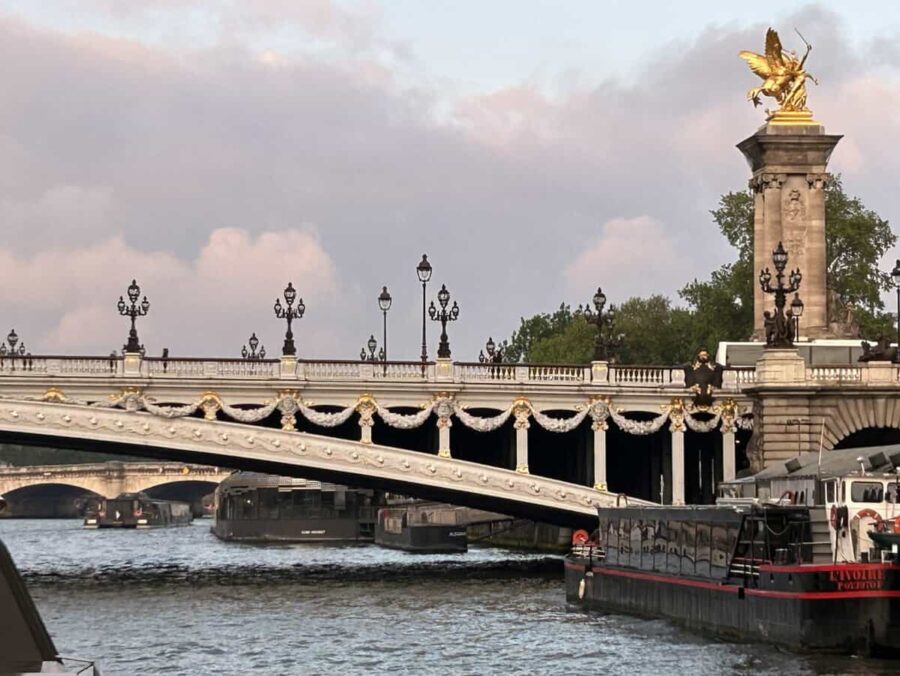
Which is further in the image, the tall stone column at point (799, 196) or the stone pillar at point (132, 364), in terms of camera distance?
the tall stone column at point (799, 196)

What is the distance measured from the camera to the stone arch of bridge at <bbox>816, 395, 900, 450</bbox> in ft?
218

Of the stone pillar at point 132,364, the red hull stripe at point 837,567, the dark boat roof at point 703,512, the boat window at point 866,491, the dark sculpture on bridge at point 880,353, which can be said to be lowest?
the red hull stripe at point 837,567

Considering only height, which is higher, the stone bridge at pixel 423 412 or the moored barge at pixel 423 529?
the stone bridge at pixel 423 412

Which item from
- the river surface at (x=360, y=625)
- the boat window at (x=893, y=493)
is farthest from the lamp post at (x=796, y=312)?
the boat window at (x=893, y=493)

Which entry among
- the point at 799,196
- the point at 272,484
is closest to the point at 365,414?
the point at 799,196

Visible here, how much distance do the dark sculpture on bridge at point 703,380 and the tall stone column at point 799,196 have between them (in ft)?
22.7

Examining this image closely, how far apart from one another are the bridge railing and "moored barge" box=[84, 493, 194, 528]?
90.5 metres

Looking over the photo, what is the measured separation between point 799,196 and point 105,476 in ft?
354

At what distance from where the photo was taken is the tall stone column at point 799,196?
250ft

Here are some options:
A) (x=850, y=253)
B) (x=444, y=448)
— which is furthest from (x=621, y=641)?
(x=850, y=253)

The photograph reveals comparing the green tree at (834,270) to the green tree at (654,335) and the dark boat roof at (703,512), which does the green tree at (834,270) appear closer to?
the green tree at (654,335)

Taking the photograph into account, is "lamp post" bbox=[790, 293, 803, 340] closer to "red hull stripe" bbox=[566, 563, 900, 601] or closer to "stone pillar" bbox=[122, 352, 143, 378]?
"red hull stripe" bbox=[566, 563, 900, 601]

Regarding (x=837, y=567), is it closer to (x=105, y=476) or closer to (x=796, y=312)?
(x=796, y=312)

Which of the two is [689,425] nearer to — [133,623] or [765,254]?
[765,254]
